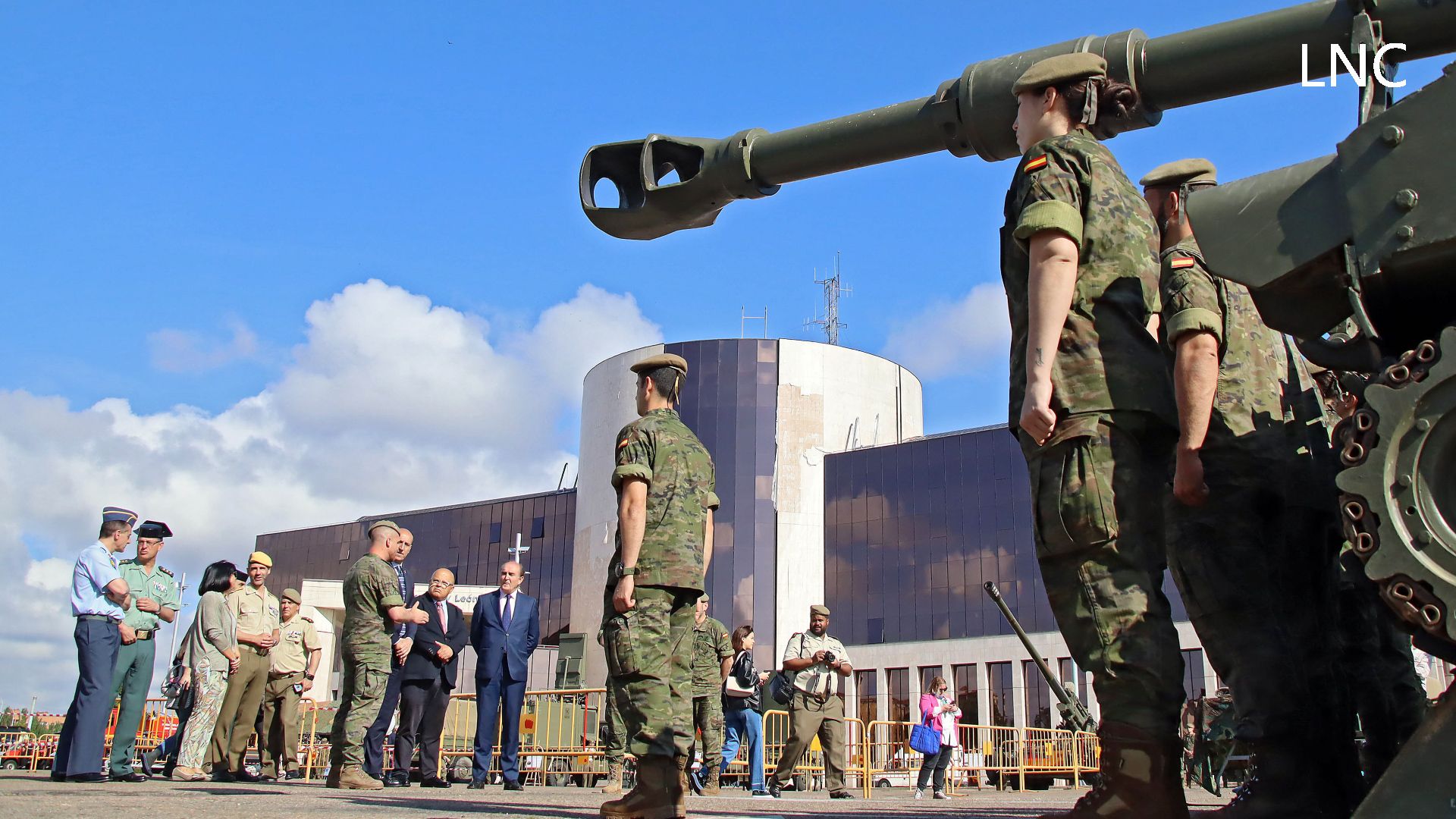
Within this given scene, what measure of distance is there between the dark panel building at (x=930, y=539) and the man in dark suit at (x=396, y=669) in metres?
39.7

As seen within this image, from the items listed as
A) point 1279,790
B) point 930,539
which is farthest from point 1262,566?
point 930,539

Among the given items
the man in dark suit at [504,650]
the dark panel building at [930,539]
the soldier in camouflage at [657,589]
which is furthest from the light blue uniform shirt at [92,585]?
the dark panel building at [930,539]

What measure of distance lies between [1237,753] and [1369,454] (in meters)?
9.76

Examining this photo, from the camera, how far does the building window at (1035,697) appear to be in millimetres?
47719

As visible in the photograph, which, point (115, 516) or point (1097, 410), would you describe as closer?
point (1097, 410)

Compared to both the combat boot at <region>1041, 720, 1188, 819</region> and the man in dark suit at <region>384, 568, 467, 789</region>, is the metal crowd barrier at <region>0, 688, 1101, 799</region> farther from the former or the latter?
the combat boot at <region>1041, 720, 1188, 819</region>

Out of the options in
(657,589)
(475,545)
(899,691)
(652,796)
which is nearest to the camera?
(652,796)

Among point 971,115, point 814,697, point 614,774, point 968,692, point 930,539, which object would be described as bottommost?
point 614,774

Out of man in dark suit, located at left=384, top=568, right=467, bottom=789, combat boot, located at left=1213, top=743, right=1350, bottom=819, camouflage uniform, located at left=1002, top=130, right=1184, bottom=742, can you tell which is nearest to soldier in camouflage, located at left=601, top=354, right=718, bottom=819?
camouflage uniform, located at left=1002, top=130, right=1184, bottom=742

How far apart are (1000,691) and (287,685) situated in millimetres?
40281

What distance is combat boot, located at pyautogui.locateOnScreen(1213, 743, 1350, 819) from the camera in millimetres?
4160

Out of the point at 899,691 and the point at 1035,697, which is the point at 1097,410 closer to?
the point at 1035,697

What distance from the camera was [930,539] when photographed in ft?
172

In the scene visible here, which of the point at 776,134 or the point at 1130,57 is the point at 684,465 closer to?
the point at 776,134
